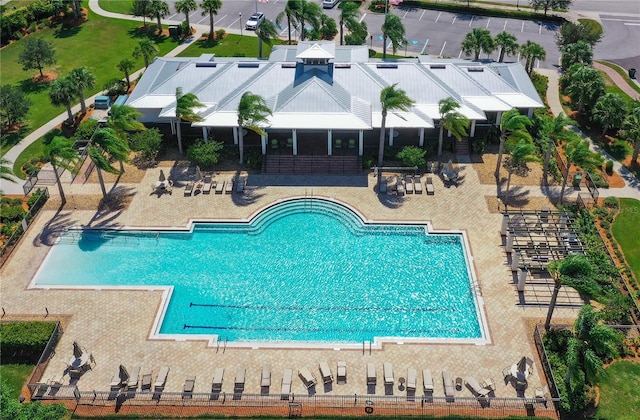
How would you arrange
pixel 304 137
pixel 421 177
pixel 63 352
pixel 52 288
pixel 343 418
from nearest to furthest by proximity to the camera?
1. pixel 343 418
2. pixel 63 352
3. pixel 52 288
4. pixel 421 177
5. pixel 304 137

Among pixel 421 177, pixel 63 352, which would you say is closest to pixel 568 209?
pixel 421 177

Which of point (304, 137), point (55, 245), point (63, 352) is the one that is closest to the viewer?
point (63, 352)

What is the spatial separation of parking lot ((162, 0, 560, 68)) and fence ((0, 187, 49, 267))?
45304 millimetres

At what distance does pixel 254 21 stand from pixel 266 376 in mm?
66009

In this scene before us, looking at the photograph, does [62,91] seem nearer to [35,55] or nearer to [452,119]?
[35,55]

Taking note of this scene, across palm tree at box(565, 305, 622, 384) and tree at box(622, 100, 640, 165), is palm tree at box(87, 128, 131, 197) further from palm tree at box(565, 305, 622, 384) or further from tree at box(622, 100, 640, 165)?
tree at box(622, 100, 640, 165)

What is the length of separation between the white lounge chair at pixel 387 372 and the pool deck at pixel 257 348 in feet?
1.81

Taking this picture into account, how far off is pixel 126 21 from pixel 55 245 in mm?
55372

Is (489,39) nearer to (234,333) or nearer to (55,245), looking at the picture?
(234,333)

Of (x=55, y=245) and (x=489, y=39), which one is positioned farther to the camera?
(x=489, y=39)

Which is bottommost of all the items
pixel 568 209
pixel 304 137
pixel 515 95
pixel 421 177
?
pixel 568 209

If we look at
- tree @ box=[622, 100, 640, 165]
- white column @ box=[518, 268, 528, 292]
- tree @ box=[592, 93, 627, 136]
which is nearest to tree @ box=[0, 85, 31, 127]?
white column @ box=[518, 268, 528, 292]

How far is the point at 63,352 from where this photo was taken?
128 feet

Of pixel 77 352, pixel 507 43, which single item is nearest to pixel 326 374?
pixel 77 352
